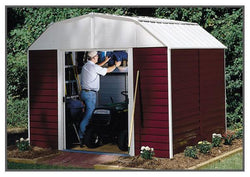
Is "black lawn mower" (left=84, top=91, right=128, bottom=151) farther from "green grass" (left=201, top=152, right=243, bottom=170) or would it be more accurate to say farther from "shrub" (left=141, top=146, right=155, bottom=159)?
"green grass" (left=201, top=152, right=243, bottom=170)

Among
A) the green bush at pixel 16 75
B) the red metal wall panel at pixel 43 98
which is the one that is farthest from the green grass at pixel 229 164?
the green bush at pixel 16 75

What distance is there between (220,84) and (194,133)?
1945 mm

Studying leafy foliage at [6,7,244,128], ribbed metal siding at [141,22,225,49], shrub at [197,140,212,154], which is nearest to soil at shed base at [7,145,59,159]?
shrub at [197,140,212,154]

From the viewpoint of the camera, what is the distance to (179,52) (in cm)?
1056

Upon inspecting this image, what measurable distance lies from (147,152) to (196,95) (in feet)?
6.46

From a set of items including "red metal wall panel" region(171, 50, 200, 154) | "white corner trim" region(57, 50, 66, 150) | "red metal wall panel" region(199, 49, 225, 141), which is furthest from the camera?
"red metal wall panel" region(199, 49, 225, 141)

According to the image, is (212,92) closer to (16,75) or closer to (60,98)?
(60,98)

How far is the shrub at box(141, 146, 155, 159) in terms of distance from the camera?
10.0 metres

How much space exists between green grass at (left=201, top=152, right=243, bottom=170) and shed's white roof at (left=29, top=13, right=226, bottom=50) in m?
2.32

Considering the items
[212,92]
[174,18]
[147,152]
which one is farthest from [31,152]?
[174,18]

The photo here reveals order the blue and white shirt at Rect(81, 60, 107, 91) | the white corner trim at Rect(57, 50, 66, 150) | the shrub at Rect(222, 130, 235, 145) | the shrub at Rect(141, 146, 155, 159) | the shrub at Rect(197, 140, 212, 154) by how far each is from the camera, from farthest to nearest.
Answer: the blue and white shirt at Rect(81, 60, 107, 91) → the shrub at Rect(222, 130, 235, 145) → the white corner trim at Rect(57, 50, 66, 150) → the shrub at Rect(197, 140, 212, 154) → the shrub at Rect(141, 146, 155, 159)

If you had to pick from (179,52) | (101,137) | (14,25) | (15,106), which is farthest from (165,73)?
(14,25)

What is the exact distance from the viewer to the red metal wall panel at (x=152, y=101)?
10156mm

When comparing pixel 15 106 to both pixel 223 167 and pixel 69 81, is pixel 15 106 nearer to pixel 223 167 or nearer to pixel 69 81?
pixel 69 81
